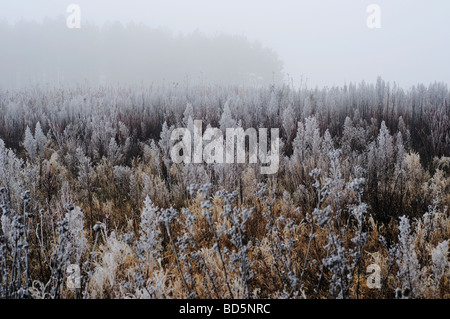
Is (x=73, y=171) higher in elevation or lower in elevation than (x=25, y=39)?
lower

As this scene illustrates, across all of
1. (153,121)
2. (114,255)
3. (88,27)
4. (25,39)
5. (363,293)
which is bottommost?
(363,293)

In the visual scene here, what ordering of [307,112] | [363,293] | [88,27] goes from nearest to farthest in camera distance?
1. [363,293]
2. [307,112]
3. [88,27]

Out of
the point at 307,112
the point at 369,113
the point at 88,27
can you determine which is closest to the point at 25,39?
the point at 88,27

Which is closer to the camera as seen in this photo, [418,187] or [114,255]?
[114,255]

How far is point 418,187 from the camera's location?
2.99m

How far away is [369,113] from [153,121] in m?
3.97

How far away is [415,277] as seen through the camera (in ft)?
5.25

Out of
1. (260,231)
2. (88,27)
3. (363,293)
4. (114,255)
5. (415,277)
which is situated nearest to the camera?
(415,277)

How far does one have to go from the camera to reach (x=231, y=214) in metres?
1.91

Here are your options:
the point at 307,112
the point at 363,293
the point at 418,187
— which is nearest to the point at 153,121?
the point at 307,112

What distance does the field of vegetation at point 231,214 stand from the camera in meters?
1.67

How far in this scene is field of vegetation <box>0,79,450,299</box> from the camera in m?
1.67
